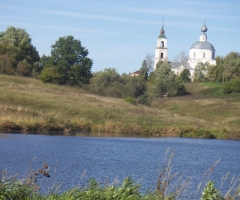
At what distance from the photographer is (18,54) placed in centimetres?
8588

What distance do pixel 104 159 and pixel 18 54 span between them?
6128cm

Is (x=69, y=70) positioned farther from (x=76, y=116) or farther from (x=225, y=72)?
(x=225, y=72)

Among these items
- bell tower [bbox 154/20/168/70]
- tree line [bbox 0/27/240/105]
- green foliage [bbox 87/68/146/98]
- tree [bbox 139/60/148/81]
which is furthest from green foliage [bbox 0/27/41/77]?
bell tower [bbox 154/20/168/70]

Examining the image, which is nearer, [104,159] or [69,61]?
[104,159]

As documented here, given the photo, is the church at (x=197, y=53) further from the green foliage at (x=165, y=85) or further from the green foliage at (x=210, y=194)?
the green foliage at (x=210, y=194)

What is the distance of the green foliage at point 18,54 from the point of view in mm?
78812

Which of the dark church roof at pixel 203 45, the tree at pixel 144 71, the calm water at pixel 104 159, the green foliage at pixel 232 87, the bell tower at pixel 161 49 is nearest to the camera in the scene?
the calm water at pixel 104 159

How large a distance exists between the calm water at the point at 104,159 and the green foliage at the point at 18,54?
41553 mm

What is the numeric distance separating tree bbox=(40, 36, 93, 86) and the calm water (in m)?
39.3

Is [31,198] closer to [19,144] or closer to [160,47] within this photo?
[19,144]

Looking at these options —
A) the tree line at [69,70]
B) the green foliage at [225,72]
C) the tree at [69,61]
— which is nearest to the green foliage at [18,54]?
the tree line at [69,70]

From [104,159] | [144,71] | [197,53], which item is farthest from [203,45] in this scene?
[104,159]

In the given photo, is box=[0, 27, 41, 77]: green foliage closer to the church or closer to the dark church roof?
the church

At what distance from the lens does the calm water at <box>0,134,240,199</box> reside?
20141 mm
